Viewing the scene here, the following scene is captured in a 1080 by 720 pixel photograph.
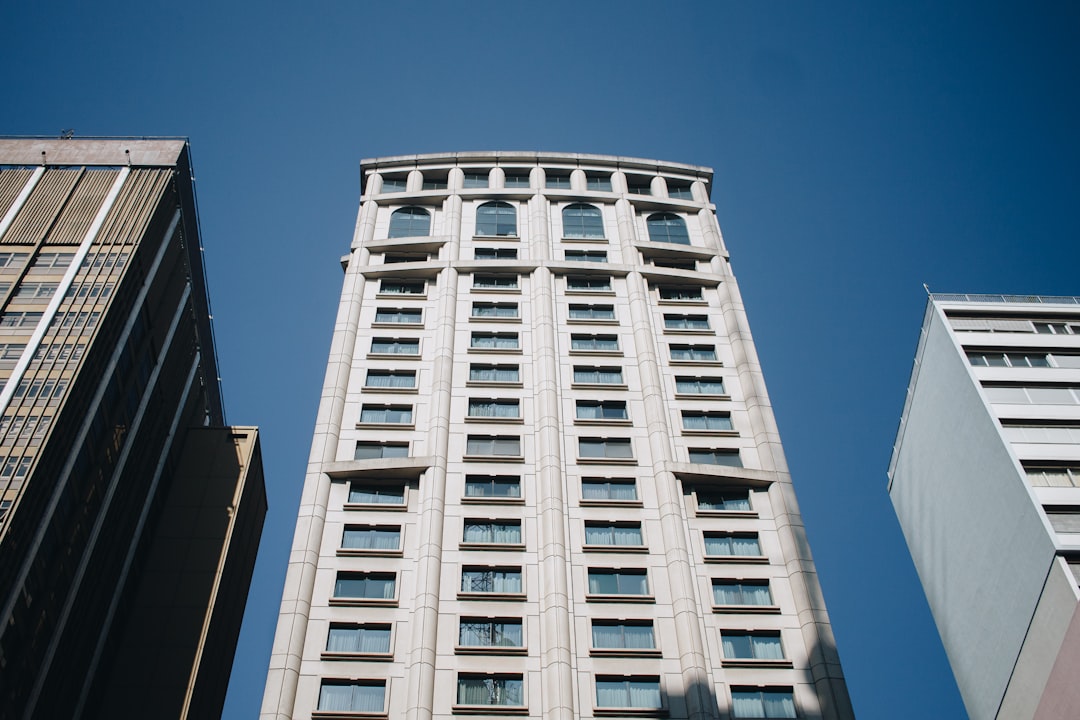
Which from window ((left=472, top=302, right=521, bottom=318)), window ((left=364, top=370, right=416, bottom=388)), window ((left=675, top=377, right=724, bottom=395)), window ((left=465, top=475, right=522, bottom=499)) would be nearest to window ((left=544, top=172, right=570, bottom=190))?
window ((left=472, top=302, right=521, bottom=318))

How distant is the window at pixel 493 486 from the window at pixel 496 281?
54.5 feet

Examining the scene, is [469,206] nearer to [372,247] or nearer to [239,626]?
[372,247]

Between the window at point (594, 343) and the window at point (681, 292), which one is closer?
the window at point (594, 343)

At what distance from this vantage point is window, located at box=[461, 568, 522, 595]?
44647mm

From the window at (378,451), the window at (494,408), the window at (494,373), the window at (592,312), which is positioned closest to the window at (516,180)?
the window at (592,312)

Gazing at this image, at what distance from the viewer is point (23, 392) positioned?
52250 millimetres

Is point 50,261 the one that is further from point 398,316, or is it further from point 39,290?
point 398,316

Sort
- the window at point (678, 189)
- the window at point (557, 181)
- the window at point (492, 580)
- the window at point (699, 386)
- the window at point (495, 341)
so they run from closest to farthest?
the window at point (492, 580) → the window at point (699, 386) → the window at point (495, 341) → the window at point (557, 181) → the window at point (678, 189)

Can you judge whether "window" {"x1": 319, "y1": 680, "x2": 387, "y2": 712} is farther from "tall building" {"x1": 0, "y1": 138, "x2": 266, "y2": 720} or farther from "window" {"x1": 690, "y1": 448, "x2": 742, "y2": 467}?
"window" {"x1": 690, "y1": 448, "x2": 742, "y2": 467}

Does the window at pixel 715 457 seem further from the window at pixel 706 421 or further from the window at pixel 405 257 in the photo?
the window at pixel 405 257

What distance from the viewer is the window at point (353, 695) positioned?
40.3 meters

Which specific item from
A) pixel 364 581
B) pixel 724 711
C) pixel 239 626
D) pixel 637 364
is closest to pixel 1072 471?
pixel 637 364

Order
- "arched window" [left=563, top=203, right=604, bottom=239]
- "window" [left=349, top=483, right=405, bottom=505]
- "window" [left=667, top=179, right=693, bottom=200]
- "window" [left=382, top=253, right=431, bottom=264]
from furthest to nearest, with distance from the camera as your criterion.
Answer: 1. "window" [left=667, top=179, right=693, bottom=200]
2. "arched window" [left=563, top=203, right=604, bottom=239]
3. "window" [left=382, top=253, right=431, bottom=264]
4. "window" [left=349, top=483, right=405, bottom=505]

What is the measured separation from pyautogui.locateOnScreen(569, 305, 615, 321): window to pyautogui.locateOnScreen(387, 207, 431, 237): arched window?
13.0 meters
